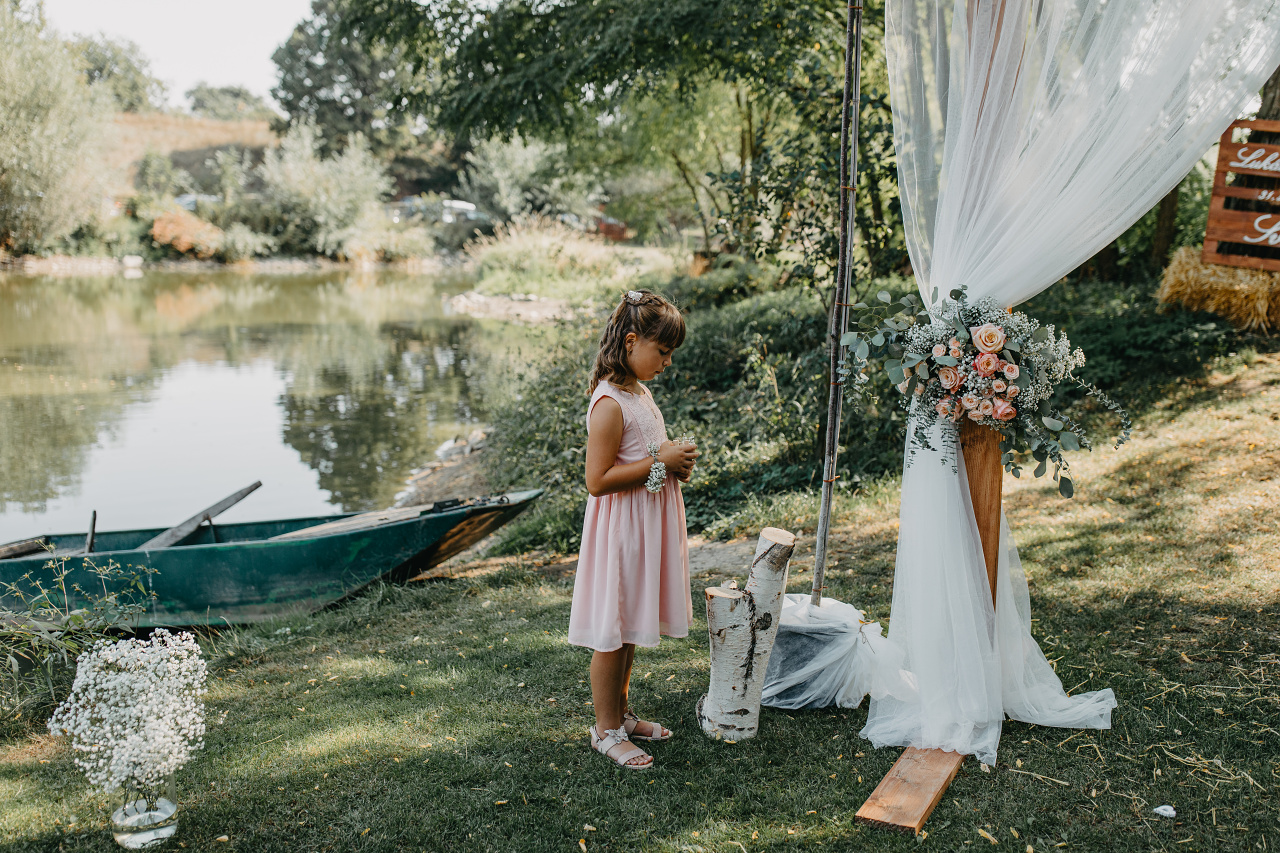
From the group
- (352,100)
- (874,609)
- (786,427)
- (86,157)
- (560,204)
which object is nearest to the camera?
(874,609)

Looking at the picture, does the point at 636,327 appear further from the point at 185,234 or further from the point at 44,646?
the point at 185,234

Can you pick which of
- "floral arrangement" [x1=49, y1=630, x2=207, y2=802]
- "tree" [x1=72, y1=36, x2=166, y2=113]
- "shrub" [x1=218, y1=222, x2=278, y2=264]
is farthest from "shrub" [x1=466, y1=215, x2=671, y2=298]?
"tree" [x1=72, y1=36, x2=166, y2=113]

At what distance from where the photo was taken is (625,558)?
307 centimetres

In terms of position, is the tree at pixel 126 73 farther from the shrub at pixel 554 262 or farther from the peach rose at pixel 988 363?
the peach rose at pixel 988 363

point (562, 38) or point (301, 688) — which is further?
point (562, 38)

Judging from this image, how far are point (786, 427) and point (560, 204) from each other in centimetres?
2619

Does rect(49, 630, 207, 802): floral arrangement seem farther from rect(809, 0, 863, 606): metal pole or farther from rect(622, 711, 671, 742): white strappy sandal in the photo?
rect(809, 0, 863, 606): metal pole

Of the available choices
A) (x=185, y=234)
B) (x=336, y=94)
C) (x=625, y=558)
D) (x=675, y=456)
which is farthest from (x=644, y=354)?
(x=336, y=94)

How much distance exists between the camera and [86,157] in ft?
90.8

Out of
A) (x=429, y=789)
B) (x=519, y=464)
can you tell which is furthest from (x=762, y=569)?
(x=519, y=464)

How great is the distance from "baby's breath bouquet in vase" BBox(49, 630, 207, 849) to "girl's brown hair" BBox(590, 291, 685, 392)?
5.45 ft

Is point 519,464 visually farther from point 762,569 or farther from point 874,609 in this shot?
point 762,569

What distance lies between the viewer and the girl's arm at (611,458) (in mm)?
2984

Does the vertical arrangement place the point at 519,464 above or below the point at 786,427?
below
